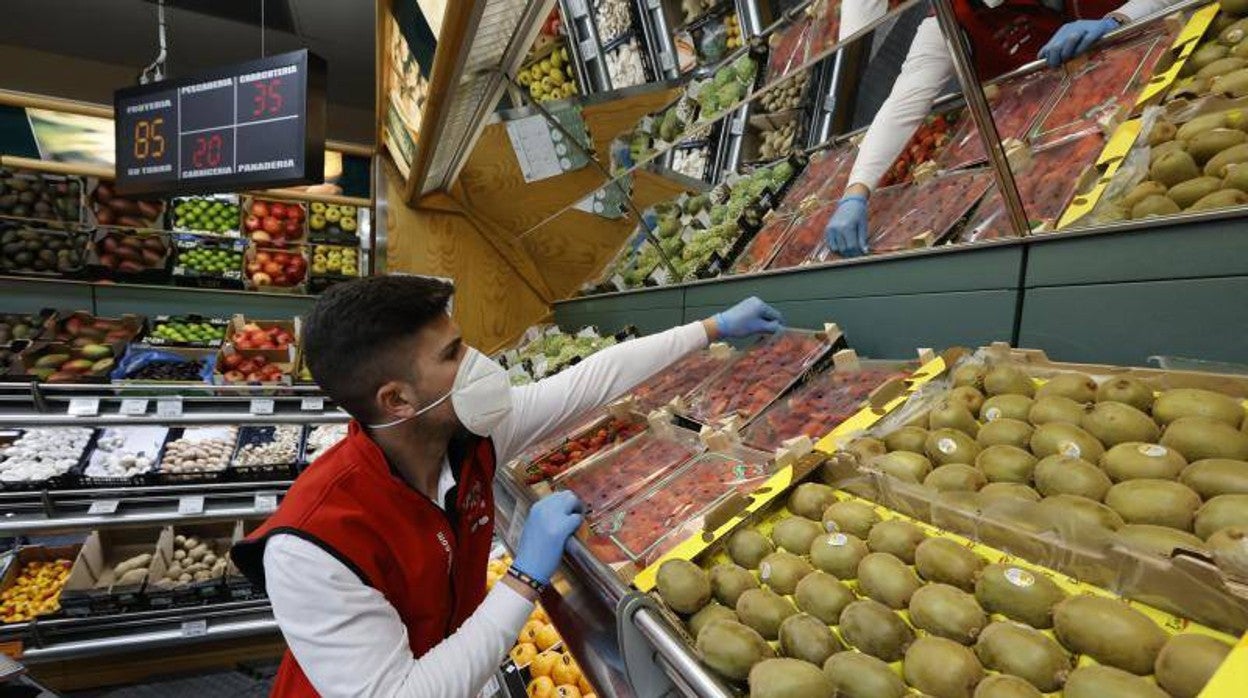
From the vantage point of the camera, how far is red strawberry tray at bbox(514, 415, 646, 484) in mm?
2230

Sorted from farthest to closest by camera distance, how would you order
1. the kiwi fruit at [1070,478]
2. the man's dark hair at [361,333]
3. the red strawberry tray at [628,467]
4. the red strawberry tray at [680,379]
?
1. the red strawberry tray at [680,379]
2. the red strawberry tray at [628,467]
3. the man's dark hair at [361,333]
4. the kiwi fruit at [1070,478]

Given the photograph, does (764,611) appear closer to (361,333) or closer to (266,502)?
(361,333)

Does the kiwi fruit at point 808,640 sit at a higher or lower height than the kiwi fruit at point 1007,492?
lower

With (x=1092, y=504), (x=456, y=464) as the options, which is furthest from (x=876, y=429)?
(x=456, y=464)

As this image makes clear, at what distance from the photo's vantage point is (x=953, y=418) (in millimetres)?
1295

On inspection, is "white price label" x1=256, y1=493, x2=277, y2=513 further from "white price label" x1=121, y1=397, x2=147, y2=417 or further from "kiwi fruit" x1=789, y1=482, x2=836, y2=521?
"kiwi fruit" x1=789, y1=482, x2=836, y2=521

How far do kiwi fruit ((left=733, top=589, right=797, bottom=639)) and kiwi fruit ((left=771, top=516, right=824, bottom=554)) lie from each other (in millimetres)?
132

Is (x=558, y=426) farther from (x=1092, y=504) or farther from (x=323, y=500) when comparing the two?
(x=1092, y=504)

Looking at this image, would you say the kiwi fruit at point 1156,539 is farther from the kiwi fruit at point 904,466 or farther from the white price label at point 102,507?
the white price label at point 102,507

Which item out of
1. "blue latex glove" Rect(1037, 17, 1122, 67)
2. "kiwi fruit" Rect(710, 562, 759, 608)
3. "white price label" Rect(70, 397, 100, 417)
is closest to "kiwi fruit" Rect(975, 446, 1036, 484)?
"kiwi fruit" Rect(710, 562, 759, 608)

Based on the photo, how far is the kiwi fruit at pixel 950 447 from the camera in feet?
3.98

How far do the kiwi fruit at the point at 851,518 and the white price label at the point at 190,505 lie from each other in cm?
353

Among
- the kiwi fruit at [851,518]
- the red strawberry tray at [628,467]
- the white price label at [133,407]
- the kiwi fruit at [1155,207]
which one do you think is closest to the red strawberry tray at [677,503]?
the red strawberry tray at [628,467]

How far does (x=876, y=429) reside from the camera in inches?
56.1
